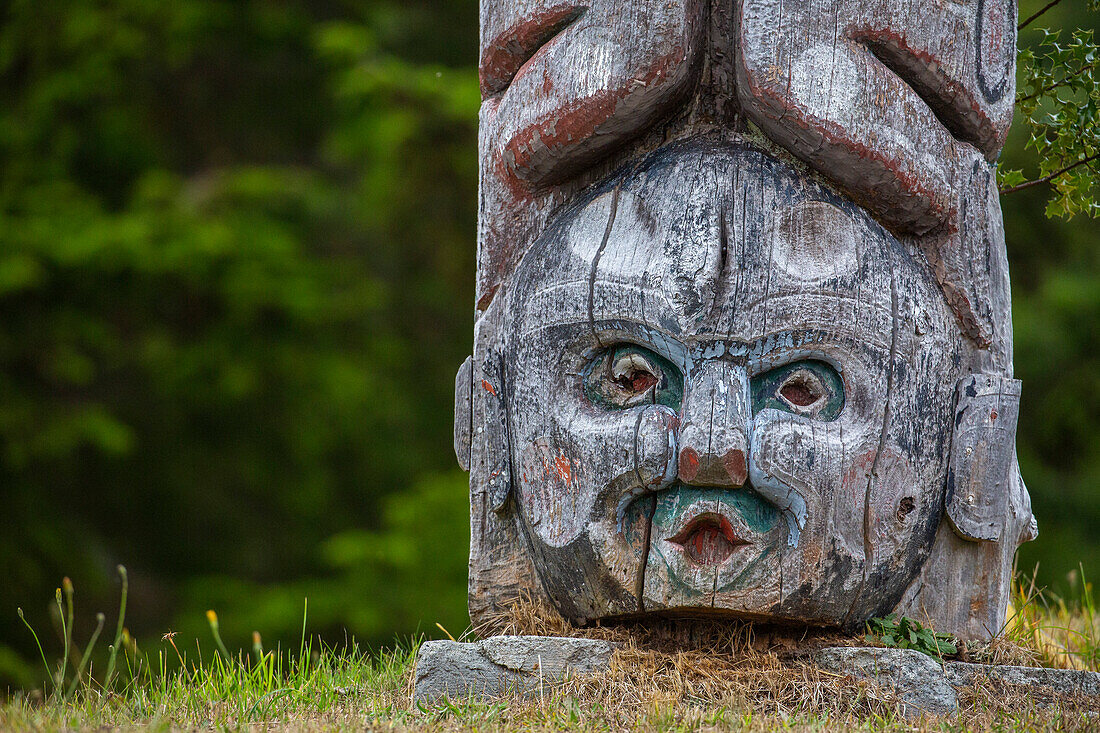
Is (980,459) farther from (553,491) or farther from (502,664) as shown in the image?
(502,664)

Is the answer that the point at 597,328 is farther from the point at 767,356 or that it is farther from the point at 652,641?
the point at 652,641

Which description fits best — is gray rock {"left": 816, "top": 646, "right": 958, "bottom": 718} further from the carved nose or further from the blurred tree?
the blurred tree

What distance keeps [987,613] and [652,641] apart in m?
0.93

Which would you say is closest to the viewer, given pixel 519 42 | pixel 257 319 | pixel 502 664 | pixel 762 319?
pixel 762 319

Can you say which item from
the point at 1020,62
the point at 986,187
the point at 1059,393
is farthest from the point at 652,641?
the point at 1059,393

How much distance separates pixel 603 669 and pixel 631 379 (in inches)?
30.1

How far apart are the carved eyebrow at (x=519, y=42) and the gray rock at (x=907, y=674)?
1.84 m

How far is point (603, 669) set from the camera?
9.59ft

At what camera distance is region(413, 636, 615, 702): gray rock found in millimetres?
2926

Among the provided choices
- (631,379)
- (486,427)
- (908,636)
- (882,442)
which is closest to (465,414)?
(486,427)

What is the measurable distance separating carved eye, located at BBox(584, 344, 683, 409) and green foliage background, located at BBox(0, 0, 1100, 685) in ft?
15.4

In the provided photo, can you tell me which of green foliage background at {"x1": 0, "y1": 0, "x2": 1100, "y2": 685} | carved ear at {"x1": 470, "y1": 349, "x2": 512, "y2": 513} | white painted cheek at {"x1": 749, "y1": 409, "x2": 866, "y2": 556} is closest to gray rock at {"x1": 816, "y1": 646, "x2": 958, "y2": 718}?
white painted cheek at {"x1": 749, "y1": 409, "x2": 866, "y2": 556}

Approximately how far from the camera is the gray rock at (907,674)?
2787 millimetres

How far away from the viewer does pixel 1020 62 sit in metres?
3.89
